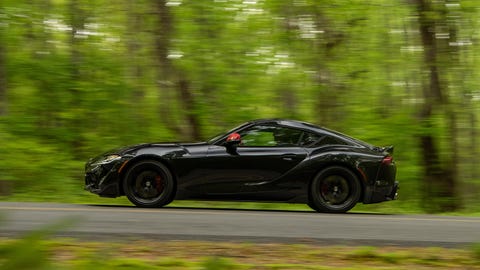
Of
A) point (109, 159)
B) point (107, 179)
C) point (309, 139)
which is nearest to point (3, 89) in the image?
point (109, 159)

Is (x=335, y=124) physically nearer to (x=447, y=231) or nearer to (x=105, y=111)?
(x=105, y=111)

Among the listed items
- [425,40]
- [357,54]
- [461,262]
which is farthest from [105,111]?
[461,262]

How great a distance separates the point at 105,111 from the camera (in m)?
17.7

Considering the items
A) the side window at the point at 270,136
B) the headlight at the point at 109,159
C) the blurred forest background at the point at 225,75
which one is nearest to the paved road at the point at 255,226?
the headlight at the point at 109,159

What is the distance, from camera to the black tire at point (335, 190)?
33.3ft

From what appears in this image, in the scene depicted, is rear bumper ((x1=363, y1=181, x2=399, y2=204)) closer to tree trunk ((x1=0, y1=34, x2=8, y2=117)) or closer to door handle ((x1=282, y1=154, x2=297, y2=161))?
door handle ((x1=282, y1=154, x2=297, y2=161))

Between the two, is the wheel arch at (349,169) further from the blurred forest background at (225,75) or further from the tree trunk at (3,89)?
the tree trunk at (3,89)

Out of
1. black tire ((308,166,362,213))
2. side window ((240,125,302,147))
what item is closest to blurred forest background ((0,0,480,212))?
black tire ((308,166,362,213))

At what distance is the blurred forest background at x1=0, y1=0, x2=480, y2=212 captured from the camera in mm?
16766

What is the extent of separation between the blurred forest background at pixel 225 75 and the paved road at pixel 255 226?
284 inches

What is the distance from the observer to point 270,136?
10352mm

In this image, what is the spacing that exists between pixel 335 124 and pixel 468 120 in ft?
14.1

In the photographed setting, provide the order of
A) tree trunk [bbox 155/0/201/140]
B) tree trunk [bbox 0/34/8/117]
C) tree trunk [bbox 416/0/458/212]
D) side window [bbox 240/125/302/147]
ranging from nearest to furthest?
side window [bbox 240/125/302/147], tree trunk [bbox 0/34/8/117], tree trunk [bbox 416/0/458/212], tree trunk [bbox 155/0/201/140]

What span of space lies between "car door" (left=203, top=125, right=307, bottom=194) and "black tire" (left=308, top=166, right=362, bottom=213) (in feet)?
1.52
